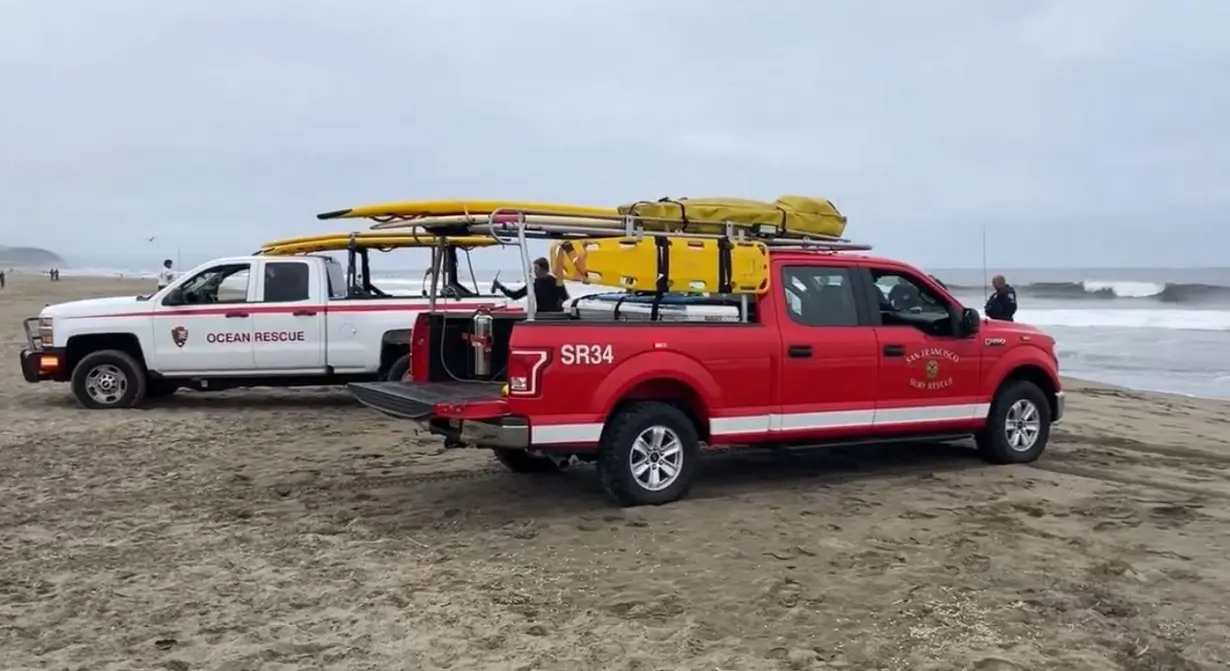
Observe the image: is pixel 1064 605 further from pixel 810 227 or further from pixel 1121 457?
pixel 1121 457

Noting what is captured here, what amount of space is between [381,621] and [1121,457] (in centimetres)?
722

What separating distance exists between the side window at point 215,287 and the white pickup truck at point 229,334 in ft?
0.04

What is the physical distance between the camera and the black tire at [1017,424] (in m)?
9.04

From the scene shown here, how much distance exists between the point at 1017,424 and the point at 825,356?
2.22 m

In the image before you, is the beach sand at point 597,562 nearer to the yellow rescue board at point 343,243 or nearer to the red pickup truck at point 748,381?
the red pickup truck at point 748,381

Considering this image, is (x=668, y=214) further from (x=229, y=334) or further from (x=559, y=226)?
(x=229, y=334)

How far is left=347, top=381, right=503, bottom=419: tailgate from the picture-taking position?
7.04m

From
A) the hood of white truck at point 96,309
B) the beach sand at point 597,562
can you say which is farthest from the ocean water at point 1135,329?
the hood of white truck at point 96,309

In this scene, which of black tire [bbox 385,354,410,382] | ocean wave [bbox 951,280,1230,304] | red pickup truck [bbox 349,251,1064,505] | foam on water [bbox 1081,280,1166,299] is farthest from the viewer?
foam on water [bbox 1081,280,1166,299]

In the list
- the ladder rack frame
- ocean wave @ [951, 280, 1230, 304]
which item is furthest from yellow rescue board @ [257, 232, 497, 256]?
ocean wave @ [951, 280, 1230, 304]

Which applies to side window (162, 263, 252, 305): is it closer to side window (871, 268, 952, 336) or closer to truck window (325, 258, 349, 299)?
truck window (325, 258, 349, 299)

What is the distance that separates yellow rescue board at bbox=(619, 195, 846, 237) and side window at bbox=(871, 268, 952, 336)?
1.88ft

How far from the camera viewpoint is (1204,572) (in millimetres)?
6023

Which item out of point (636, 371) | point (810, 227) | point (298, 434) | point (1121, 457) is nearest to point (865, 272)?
point (810, 227)
